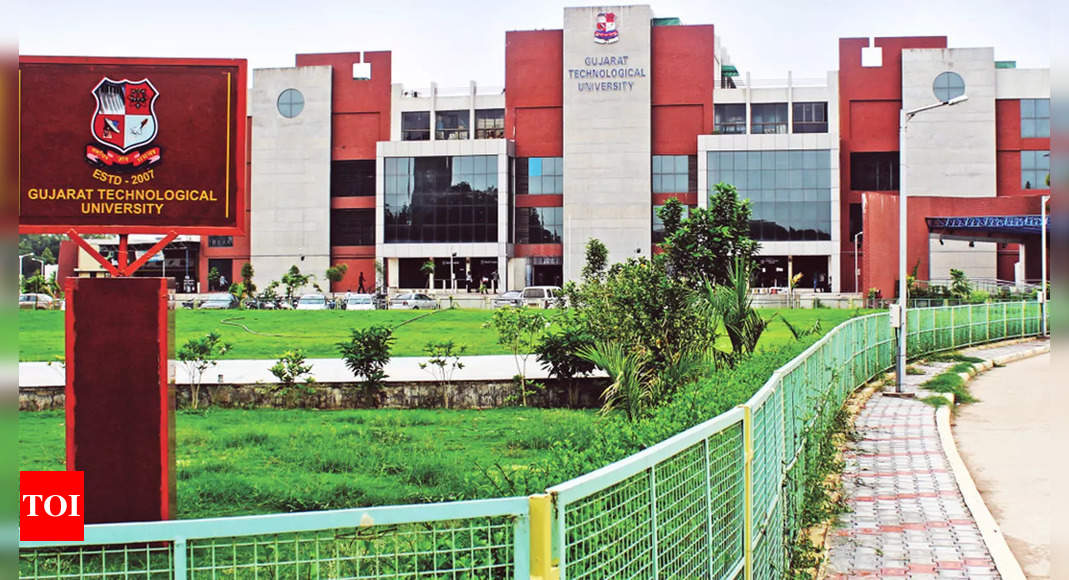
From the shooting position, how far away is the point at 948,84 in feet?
209

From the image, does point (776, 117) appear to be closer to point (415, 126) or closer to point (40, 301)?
point (415, 126)

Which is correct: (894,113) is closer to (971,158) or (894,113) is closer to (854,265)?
(971,158)

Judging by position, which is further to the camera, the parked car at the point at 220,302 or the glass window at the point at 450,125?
the glass window at the point at 450,125

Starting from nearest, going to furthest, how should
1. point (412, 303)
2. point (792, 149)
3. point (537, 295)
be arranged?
point (412, 303)
point (537, 295)
point (792, 149)

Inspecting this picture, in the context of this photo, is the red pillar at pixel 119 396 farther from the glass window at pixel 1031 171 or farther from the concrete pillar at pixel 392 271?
the glass window at pixel 1031 171

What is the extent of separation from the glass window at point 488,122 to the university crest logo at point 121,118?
2409 inches

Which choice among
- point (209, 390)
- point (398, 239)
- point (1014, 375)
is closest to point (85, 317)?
point (209, 390)

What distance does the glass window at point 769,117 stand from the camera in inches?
2571

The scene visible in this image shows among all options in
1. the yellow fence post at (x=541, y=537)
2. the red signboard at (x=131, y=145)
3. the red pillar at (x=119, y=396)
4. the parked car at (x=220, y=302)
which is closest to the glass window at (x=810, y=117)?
the parked car at (x=220, y=302)

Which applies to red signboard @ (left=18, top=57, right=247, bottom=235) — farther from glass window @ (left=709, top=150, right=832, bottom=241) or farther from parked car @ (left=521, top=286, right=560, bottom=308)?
glass window @ (left=709, top=150, right=832, bottom=241)

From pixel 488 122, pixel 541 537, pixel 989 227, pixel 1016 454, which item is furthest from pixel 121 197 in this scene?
pixel 488 122

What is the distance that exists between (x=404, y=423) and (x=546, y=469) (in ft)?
39.5

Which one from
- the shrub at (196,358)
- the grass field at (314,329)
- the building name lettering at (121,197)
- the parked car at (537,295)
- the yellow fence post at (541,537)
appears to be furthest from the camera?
the parked car at (537,295)

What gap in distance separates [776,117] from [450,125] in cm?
2232
